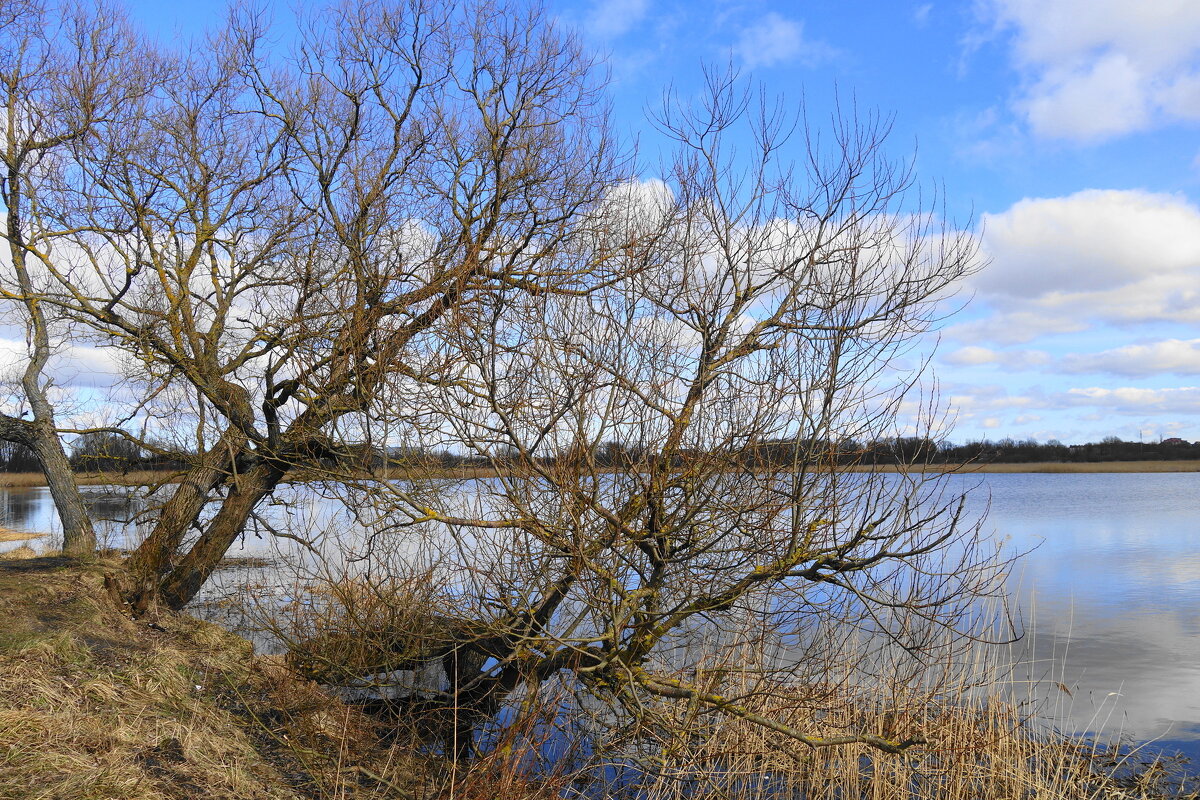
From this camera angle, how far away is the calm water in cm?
895

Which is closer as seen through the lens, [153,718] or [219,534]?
[153,718]

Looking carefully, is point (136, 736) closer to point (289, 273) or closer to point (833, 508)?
point (833, 508)

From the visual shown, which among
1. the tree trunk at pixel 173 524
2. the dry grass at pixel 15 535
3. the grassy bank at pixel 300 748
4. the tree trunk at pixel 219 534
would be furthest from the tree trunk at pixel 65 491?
the dry grass at pixel 15 535

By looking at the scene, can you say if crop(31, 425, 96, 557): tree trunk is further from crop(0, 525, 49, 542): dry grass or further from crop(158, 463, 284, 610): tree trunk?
crop(0, 525, 49, 542): dry grass

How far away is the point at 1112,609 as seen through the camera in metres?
13.0

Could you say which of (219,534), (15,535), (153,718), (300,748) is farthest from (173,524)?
(15,535)

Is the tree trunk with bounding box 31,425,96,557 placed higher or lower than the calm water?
higher

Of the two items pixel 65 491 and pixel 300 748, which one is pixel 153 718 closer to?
pixel 300 748

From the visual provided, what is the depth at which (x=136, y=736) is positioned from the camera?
17.6ft

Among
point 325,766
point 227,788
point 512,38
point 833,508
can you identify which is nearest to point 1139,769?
point 833,508

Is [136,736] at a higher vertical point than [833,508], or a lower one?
lower

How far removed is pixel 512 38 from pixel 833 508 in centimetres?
696

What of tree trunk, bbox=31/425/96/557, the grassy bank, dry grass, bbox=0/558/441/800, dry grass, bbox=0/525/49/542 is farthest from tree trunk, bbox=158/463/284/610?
dry grass, bbox=0/525/49/542

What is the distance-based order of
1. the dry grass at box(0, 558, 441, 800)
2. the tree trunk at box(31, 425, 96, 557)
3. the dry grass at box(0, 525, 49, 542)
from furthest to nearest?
the dry grass at box(0, 525, 49, 542) → the tree trunk at box(31, 425, 96, 557) → the dry grass at box(0, 558, 441, 800)
